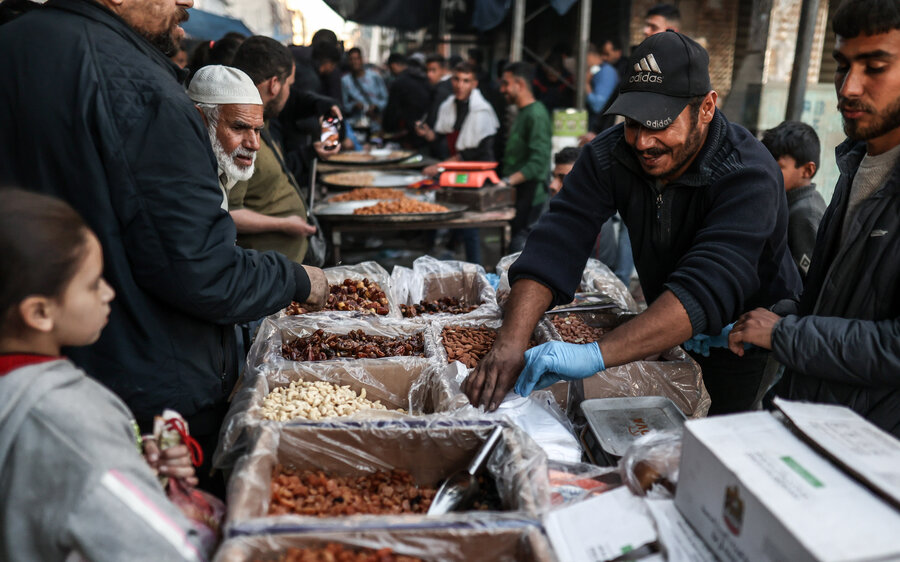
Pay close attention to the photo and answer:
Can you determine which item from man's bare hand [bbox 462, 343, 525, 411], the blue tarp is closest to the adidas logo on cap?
man's bare hand [bbox 462, 343, 525, 411]

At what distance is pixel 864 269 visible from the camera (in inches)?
62.9

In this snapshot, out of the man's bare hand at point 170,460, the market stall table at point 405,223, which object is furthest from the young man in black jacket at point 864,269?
the market stall table at point 405,223

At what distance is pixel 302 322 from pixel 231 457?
3.51ft

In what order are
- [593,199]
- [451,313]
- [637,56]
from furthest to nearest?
[451,313] → [593,199] → [637,56]

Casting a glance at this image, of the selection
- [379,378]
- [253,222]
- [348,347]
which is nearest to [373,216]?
[253,222]

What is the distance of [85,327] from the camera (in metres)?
1.21

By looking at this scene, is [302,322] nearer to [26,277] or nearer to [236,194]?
[236,194]

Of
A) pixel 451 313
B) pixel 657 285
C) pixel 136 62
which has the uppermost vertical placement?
pixel 136 62

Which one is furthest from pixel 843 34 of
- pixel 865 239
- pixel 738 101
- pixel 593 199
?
pixel 738 101

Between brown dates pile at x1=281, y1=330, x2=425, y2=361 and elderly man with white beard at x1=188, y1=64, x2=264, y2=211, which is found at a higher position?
elderly man with white beard at x1=188, y1=64, x2=264, y2=211

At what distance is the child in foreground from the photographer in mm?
1082

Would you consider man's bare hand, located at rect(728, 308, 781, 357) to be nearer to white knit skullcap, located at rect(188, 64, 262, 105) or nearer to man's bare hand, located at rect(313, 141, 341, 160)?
white knit skullcap, located at rect(188, 64, 262, 105)

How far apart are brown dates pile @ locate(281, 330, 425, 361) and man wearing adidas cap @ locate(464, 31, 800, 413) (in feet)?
1.72

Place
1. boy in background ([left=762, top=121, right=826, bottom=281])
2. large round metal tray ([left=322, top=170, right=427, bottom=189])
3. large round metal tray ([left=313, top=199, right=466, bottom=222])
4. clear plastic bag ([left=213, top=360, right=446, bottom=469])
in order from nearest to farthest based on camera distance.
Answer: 1. clear plastic bag ([left=213, top=360, right=446, bottom=469])
2. boy in background ([left=762, top=121, right=826, bottom=281])
3. large round metal tray ([left=313, top=199, right=466, bottom=222])
4. large round metal tray ([left=322, top=170, right=427, bottom=189])
